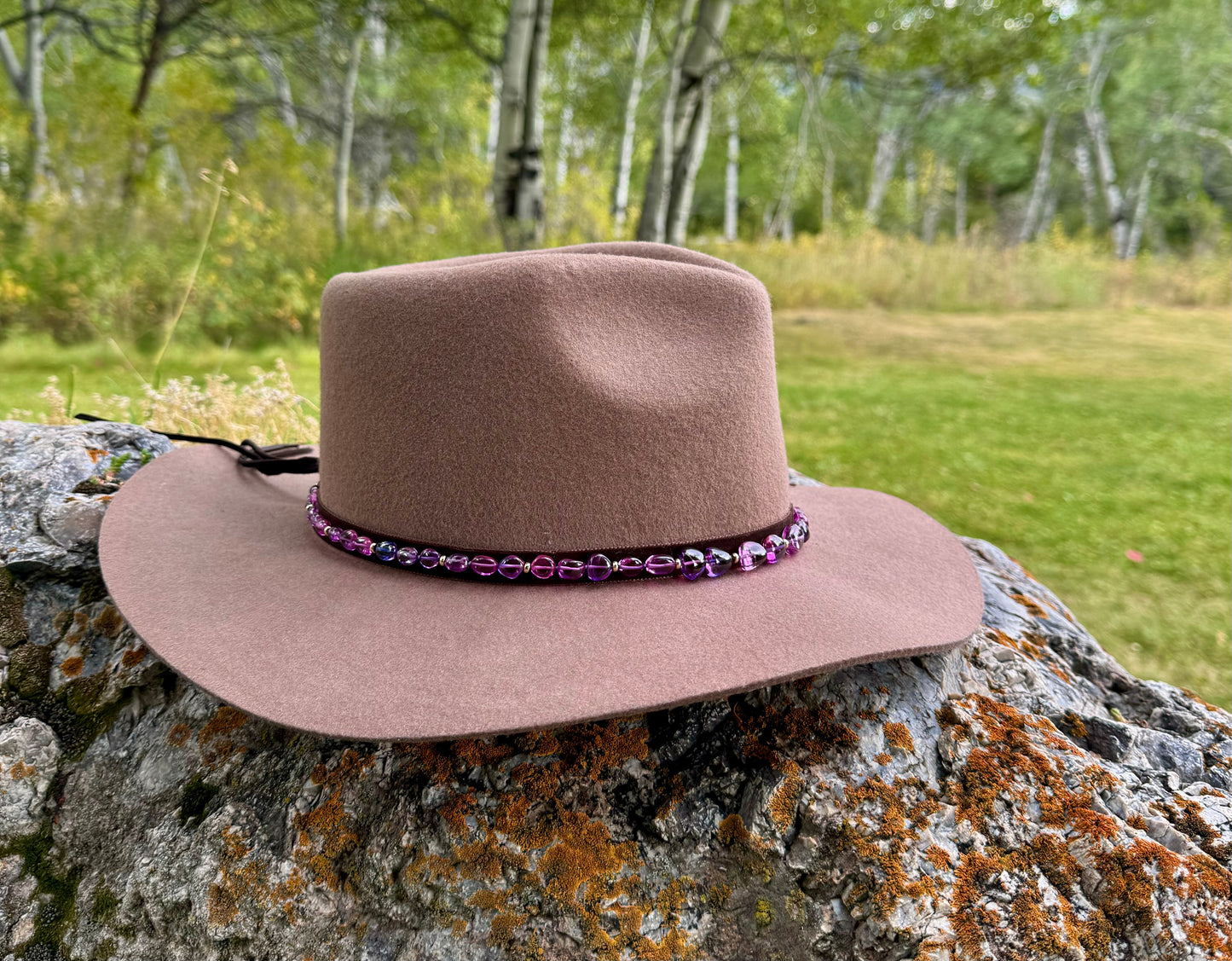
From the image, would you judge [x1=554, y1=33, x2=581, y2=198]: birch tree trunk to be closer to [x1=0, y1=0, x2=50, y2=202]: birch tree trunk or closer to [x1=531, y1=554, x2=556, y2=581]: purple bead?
[x1=0, y1=0, x2=50, y2=202]: birch tree trunk

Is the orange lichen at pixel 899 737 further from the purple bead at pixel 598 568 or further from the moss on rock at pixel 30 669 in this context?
the moss on rock at pixel 30 669

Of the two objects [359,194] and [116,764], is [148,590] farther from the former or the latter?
[359,194]

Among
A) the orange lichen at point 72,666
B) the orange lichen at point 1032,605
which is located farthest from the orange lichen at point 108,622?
the orange lichen at point 1032,605

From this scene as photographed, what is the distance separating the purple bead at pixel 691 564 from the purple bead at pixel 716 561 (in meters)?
0.01

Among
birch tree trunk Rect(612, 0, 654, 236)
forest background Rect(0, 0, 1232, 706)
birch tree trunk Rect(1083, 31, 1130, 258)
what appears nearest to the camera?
forest background Rect(0, 0, 1232, 706)

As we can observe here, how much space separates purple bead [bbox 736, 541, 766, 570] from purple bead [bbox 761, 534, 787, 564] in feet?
0.05

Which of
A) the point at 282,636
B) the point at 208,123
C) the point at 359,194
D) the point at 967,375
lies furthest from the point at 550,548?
the point at 359,194

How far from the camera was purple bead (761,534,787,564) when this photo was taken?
146cm

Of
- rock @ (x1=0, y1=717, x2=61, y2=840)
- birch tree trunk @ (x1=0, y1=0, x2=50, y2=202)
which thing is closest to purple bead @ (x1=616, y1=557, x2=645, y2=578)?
rock @ (x1=0, y1=717, x2=61, y2=840)

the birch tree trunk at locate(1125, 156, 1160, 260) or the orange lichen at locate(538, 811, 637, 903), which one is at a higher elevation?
the birch tree trunk at locate(1125, 156, 1160, 260)

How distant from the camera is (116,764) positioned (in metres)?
1.46

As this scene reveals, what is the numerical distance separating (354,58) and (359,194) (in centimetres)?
467

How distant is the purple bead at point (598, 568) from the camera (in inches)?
51.8

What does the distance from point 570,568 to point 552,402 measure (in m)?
0.32
